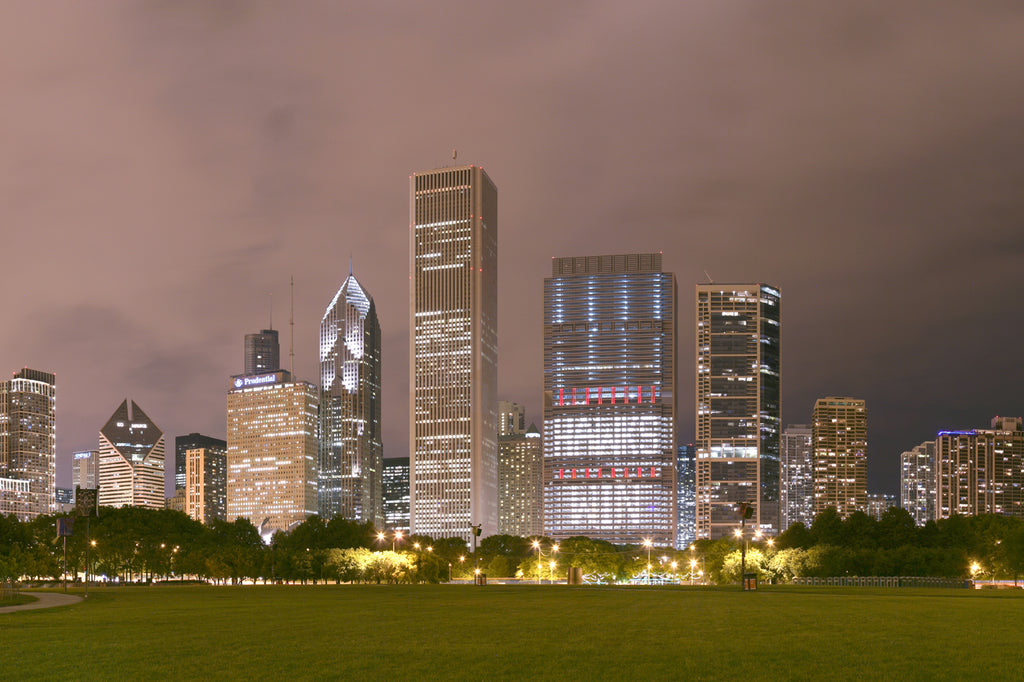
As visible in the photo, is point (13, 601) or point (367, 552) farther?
point (367, 552)

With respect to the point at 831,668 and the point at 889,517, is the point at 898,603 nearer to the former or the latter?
the point at 831,668

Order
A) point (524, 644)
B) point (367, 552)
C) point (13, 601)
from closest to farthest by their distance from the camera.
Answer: point (524, 644) → point (13, 601) → point (367, 552)

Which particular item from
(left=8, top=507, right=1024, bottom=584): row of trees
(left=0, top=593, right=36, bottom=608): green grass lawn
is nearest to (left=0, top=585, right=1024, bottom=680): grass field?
(left=0, top=593, right=36, bottom=608): green grass lawn

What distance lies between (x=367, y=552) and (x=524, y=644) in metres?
103

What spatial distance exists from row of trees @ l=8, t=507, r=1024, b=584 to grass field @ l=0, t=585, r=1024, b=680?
68.0 meters

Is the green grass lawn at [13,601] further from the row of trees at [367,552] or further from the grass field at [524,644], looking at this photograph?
the row of trees at [367,552]

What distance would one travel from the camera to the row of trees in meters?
114

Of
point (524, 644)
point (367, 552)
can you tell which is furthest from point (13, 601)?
point (367, 552)

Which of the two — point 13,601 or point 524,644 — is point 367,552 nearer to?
point 13,601

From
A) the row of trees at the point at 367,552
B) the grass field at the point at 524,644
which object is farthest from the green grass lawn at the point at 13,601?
the row of trees at the point at 367,552

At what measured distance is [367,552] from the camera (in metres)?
130

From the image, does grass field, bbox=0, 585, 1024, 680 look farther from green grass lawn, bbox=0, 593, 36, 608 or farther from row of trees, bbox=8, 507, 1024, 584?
row of trees, bbox=8, 507, 1024, 584

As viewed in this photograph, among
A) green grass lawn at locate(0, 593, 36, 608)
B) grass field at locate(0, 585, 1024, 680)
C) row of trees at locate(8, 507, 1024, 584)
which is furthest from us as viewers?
row of trees at locate(8, 507, 1024, 584)

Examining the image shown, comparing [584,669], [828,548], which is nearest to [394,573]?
[828,548]
